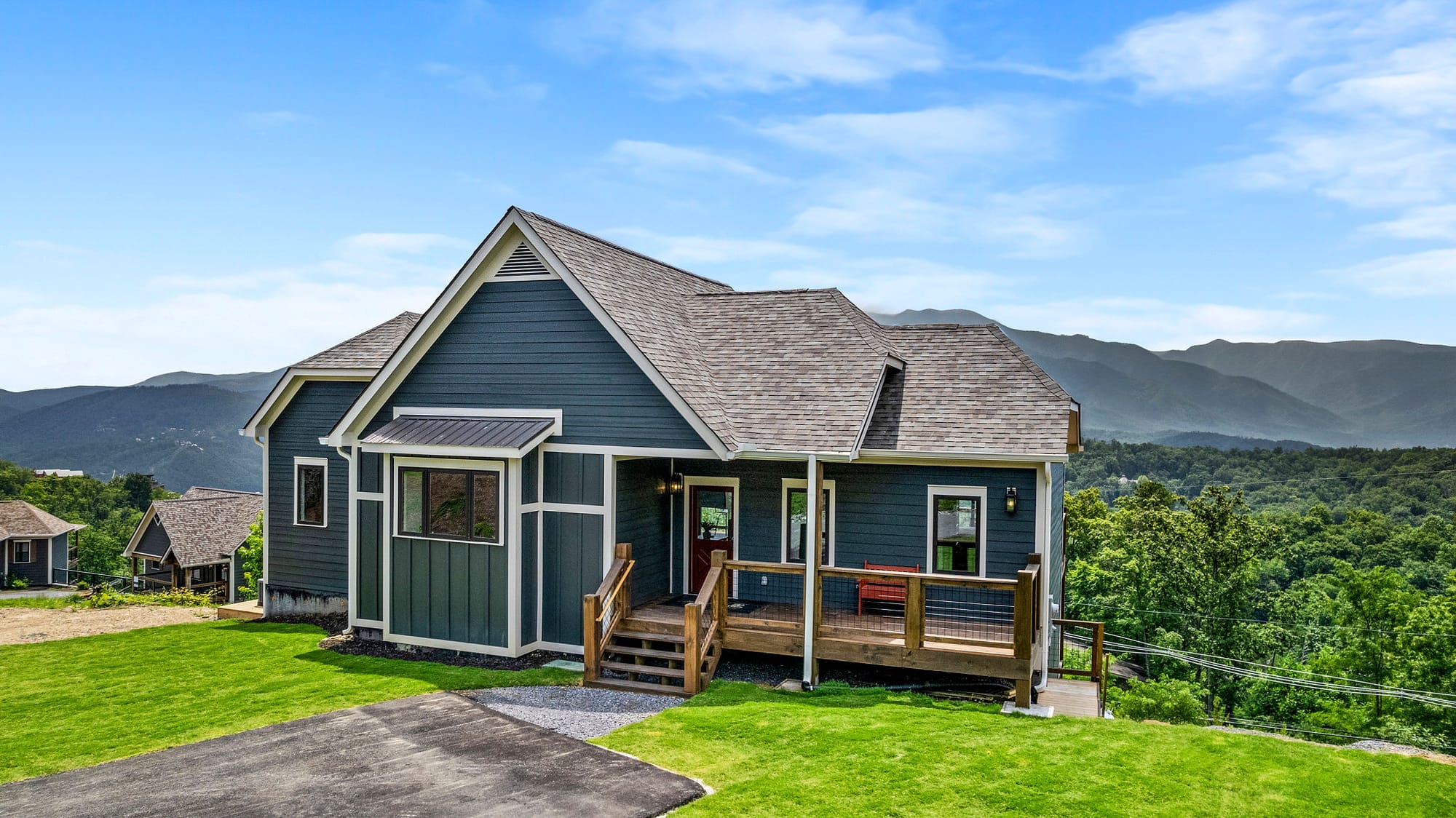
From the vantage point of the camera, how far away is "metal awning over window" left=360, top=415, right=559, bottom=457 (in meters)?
12.9

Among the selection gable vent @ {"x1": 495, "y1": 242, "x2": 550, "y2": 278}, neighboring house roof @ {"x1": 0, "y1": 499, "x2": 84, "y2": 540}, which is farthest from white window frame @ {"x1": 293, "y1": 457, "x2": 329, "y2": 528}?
neighboring house roof @ {"x1": 0, "y1": 499, "x2": 84, "y2": 540}

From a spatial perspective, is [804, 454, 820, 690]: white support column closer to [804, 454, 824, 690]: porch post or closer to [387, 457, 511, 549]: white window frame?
[804, 454, 824, 690]: porch post

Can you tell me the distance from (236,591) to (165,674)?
2413cm

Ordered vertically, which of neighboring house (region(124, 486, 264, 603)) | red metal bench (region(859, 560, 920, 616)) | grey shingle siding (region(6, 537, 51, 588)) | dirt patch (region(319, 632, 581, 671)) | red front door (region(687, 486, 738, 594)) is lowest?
grey shingle siding (region(6, 537, 51, 588))

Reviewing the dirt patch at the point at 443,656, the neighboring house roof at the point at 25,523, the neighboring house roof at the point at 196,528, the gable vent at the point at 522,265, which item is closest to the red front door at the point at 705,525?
the dirt patch at the point at 443,656

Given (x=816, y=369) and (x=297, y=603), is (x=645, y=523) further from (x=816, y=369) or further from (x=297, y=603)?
(x=297, y=603)

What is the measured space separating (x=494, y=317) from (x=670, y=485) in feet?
12.9

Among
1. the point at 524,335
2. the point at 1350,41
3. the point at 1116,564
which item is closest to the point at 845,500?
the point at 524,335

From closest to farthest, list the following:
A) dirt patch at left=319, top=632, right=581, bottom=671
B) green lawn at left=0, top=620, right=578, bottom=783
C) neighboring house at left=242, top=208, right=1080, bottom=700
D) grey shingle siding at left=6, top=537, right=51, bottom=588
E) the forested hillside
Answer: green lawn at left=0, top=620, right=578, bottom=783
neighboring house at left=242, top=208, right=1080, bottom=700
dirt patch at left=319, top=632, right=581, bottom=671
the forested hillside
grey shingle siding at left=6, top=537, right=51, bottom=588

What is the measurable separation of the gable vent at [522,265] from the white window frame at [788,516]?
16.6 feet

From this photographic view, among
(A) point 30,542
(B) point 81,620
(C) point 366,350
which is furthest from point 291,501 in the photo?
(A) point 30,542

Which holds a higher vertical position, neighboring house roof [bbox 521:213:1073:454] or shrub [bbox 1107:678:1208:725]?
neighboring house roof [bbox 521:213:1073:454]

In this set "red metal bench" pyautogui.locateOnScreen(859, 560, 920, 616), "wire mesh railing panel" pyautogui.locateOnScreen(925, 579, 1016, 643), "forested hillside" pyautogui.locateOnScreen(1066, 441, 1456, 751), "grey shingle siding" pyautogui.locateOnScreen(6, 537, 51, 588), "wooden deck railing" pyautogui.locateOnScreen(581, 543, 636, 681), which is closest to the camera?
"wooden deck railing" pyautogui.locateOnScreen(581, 543, 636, 681)

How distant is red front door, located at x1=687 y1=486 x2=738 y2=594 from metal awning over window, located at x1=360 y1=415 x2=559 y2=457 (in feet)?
9.31
